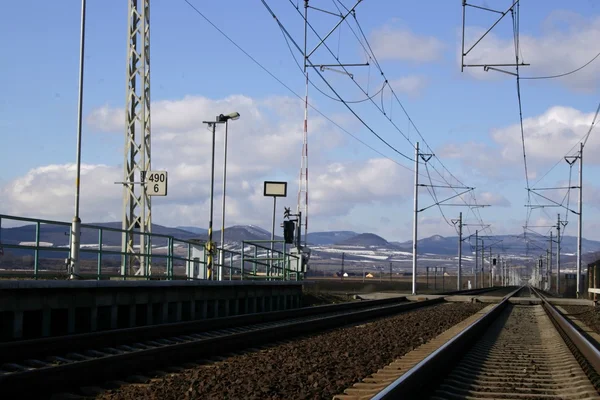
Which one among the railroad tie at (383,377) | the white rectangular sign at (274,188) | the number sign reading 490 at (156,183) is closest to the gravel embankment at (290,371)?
the railroad tie at (383,377)

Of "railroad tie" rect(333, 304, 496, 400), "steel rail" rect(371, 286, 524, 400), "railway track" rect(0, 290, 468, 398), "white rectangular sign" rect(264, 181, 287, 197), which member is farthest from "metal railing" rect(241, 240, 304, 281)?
"steel rail" rect(371, 286, 524, 400)

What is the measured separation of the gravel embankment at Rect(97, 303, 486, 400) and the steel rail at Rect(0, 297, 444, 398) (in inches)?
17.9

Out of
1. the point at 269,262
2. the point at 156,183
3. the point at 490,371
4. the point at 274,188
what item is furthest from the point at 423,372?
the point at 269,262

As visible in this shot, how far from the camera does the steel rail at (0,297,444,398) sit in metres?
9.74

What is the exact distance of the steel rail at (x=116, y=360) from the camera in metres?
9.74

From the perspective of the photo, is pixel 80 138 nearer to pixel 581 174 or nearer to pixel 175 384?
pixel 175 384

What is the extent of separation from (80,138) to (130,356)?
9.98m

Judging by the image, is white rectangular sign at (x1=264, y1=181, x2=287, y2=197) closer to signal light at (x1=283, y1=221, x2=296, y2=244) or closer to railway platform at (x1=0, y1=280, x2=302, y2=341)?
signal light at (x1=283, y1=221, x2=296, y2=244)

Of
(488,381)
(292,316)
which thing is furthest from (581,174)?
(488,381)

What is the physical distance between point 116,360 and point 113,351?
2782 millimetres

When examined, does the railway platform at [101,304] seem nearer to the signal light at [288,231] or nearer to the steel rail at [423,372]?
the signal light at [288,231]

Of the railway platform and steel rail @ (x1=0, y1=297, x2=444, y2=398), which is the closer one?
steel rail @ (x1=0, y1=297, x2=444, y2=398)

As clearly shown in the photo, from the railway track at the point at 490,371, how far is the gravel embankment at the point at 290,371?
16.5 inches

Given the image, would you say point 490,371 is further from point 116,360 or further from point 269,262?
point 269,262
